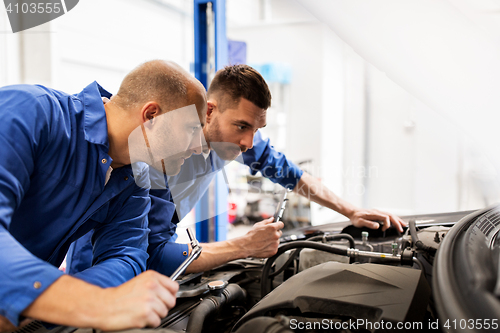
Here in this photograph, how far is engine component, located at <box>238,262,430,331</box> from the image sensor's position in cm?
65

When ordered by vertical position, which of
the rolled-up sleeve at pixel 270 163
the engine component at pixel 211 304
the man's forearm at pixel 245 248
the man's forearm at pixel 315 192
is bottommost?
the engine component at pixel 211 304

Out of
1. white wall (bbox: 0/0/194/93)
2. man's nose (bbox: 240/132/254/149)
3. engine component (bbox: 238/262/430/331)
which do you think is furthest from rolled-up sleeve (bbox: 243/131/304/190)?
white wall (bbox: 0/0/194/93)

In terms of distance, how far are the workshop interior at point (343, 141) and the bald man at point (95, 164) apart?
0.18 metres

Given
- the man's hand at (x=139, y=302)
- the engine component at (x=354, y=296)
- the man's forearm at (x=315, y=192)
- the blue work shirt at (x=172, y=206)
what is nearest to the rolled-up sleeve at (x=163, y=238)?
the blue work shirt at (x=172, y=206)

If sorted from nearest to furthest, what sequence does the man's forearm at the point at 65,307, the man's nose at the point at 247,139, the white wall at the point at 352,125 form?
the man's forearm at the point at 65,307 → the man's nose at the point at 247,139 → the white wall at the point at 352,125

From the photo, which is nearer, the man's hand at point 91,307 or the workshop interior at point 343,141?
the man's hand at point 91,307

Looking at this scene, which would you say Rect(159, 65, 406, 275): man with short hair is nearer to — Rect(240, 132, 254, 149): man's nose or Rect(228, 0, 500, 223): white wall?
Rect(240, 132, 254, 149): man's nose

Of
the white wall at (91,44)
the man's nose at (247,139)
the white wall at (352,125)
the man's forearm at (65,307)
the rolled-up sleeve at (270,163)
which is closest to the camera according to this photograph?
the man's forearm at (65,307)

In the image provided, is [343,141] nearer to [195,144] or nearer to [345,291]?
[195,144]

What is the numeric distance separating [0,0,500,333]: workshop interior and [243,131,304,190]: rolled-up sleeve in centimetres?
11

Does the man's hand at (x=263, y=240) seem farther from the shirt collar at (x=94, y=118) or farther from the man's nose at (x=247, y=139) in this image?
the shirt collar at (x=94, y=118)

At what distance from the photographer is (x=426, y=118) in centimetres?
435

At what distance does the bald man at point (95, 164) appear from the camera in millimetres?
661

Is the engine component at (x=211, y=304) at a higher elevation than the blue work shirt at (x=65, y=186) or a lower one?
lower
